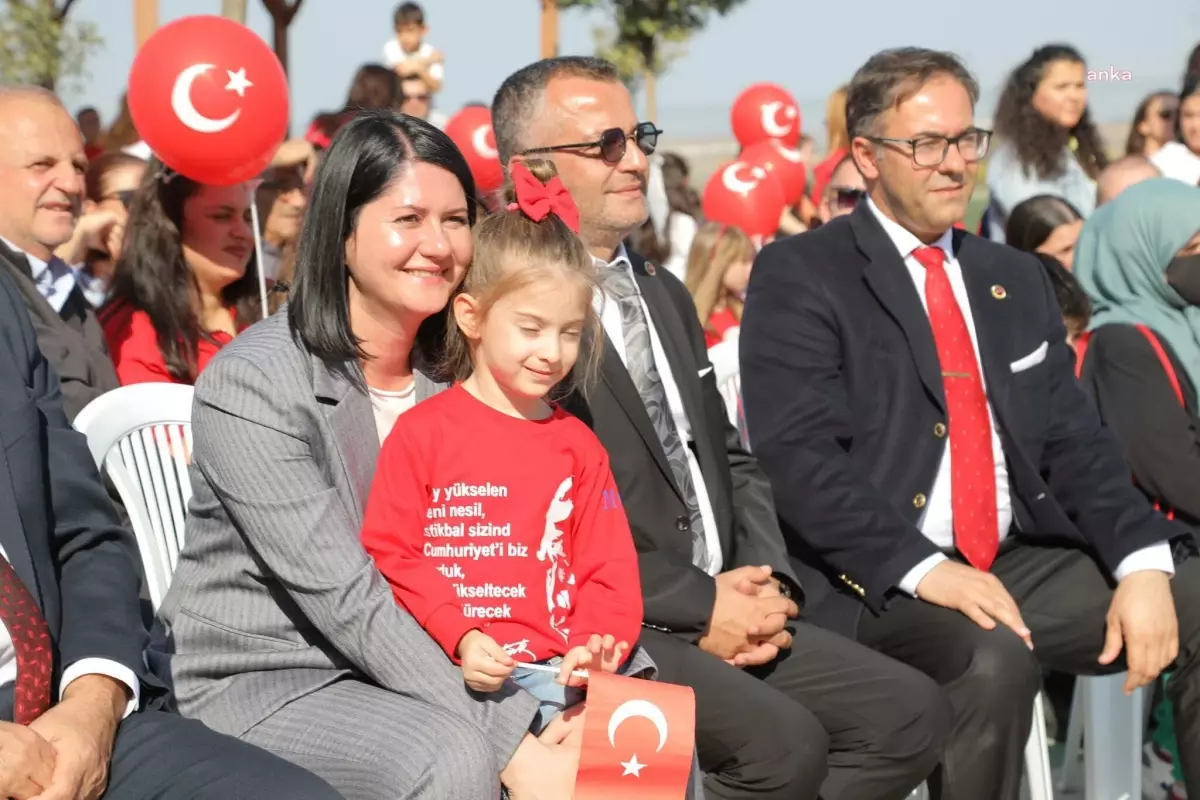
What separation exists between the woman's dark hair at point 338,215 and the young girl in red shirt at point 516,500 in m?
0.21

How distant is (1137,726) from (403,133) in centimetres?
275

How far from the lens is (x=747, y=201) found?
8.12 meters

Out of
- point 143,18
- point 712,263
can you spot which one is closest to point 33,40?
point 143,18

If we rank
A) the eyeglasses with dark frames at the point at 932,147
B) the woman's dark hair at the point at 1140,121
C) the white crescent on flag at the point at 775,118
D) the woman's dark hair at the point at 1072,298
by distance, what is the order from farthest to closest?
the white crescent on flag at the point at 775,118, the woman's dark hair at the point at 1140,121, the woman's dark hair at the point at 1072,298, the eyeglasses with dark frames at the point at 932,147

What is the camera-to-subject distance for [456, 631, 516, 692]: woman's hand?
2641 mm

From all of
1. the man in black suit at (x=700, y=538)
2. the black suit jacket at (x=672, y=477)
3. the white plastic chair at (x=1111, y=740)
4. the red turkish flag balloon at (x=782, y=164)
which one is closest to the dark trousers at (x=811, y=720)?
the man in black suit at (x=700, y=538)

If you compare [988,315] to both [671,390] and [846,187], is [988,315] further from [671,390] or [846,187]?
[846,187]

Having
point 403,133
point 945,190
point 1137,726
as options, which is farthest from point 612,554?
point 1137,726

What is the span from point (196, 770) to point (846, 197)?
445cm

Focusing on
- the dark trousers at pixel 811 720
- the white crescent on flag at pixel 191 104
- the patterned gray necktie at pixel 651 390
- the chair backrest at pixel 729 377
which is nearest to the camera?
the dark trousers at pixel 811 720

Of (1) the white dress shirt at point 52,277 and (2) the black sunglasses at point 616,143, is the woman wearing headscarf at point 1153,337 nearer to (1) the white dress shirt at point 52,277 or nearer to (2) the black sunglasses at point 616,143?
(2) the black sunglasses at point 616,143

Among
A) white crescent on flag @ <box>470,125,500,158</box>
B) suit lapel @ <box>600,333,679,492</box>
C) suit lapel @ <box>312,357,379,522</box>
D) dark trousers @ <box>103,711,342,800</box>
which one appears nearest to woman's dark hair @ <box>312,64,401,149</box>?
white crescent on flag @ <box>470,125,500,158</box>

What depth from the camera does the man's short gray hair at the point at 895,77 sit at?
405cm

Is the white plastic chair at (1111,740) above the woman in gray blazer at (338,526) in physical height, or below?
below
